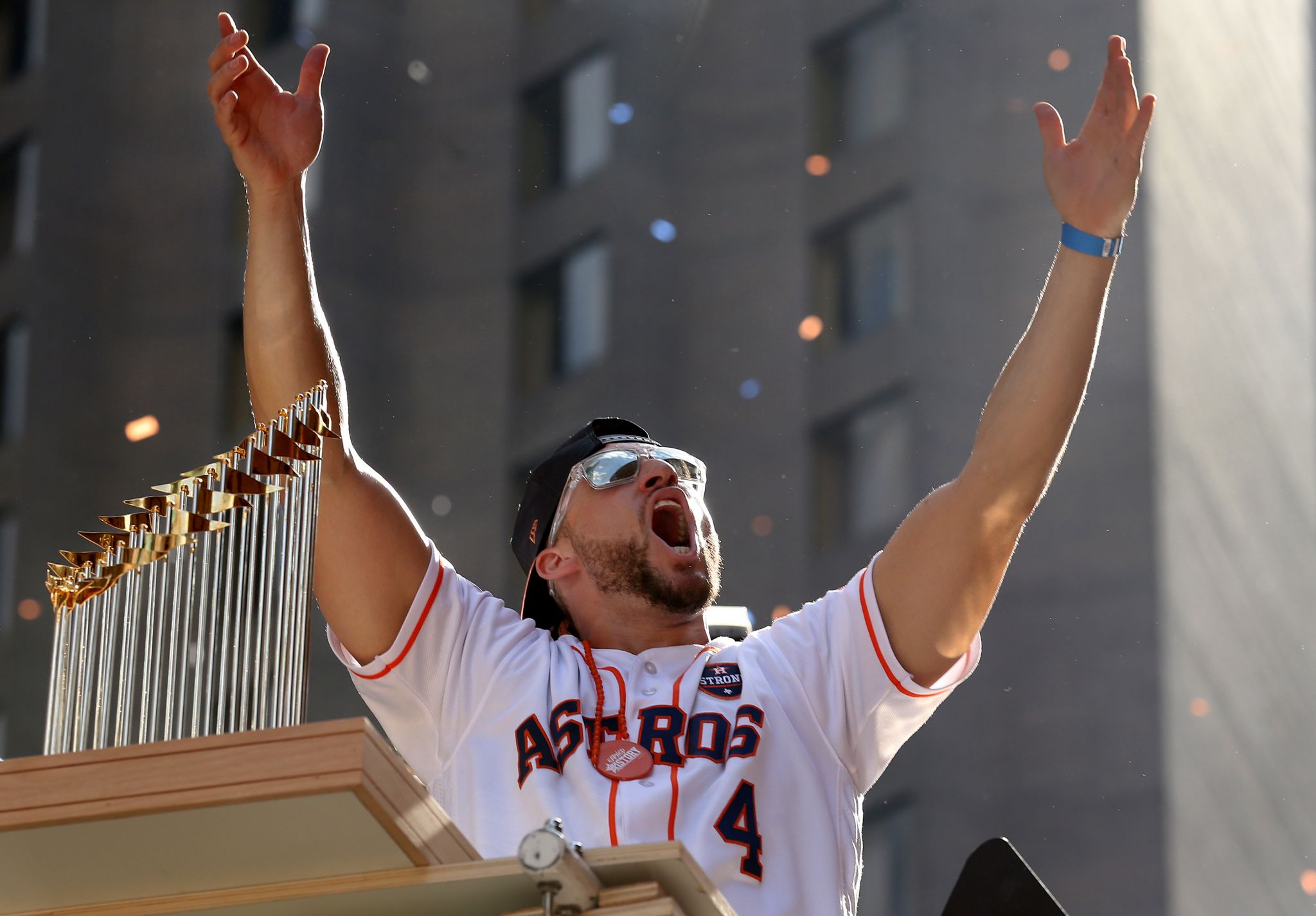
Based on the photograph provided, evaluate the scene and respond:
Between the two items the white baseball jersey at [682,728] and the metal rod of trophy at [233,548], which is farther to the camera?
the white baseball jersey at [682,728]

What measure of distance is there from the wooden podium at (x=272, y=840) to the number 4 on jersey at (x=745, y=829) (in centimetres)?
78

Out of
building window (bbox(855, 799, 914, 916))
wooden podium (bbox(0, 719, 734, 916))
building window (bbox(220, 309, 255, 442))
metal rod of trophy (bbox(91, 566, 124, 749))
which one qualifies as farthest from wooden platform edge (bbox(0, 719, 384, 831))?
building window (bbox(855, 799, 914, 916))

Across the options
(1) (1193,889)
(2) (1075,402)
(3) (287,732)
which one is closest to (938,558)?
(2) (1075,402)

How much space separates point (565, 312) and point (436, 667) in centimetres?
476

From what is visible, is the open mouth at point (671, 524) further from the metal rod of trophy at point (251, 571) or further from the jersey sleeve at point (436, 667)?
the metal rod of trophy at point (251, 571)

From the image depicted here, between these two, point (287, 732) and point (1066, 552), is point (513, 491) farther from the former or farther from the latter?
point (287, 732)

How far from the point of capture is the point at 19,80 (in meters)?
6.45

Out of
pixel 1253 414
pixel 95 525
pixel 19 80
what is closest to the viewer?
pixel 95 525

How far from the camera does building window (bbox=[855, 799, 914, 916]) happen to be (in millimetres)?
7082

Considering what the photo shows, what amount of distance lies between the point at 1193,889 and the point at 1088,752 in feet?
2.45

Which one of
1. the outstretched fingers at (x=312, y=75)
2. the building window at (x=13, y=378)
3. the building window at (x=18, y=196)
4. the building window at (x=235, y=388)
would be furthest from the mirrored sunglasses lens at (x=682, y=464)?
the building window at (x=18, y=196)

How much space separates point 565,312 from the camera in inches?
278

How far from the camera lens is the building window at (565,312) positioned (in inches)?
275

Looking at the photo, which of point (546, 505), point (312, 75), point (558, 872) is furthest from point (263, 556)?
point (546, 505)
